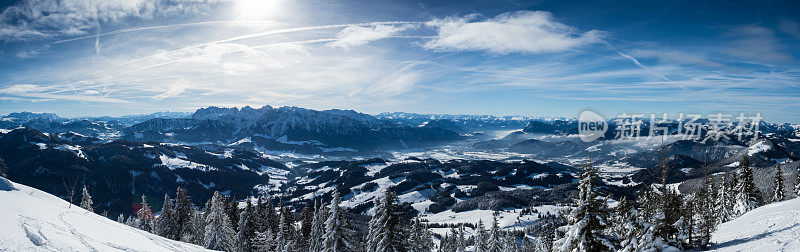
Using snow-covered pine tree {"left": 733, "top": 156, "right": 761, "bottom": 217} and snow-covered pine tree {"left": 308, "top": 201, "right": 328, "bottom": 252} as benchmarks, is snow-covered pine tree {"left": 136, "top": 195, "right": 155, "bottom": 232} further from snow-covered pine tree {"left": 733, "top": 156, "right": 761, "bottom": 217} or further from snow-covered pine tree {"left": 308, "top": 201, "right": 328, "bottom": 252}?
snow-covered pine tree {"left": 733, "top": 156, "right": 761, "bottom": 217}

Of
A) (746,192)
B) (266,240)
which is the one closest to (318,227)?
(266,240)

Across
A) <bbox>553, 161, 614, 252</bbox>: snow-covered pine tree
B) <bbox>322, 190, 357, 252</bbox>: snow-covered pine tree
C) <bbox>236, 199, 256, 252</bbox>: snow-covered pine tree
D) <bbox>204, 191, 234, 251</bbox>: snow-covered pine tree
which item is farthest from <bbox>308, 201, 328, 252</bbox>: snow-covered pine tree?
<bbox>553, 161, 614, 252</bbox>: snow-covered pine tree

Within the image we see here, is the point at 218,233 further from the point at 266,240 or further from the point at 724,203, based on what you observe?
the point at 724,203

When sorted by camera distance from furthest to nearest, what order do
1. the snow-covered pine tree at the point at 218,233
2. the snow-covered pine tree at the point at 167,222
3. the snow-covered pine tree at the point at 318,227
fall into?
the snow-covered pine tree at the point at 167,222 < the snow-covered pine tree at the point at 218,233 < the snow-covered pine tree at the point at 318,227

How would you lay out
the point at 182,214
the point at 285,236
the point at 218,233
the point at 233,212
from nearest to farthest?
1. the point at 218,233
2. the point at 285,236
3. the point at 182,214
4. the point at 233,212

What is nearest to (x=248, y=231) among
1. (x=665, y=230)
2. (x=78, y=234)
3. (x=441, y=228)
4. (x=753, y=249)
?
(x=78, y=234)

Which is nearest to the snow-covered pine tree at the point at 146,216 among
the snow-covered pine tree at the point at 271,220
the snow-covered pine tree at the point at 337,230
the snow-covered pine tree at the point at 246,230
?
the snow-covered pine tree at the point at 246,230

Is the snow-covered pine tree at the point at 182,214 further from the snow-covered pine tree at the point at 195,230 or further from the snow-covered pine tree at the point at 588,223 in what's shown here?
the snow-covered pine tree at the point at 588,223
